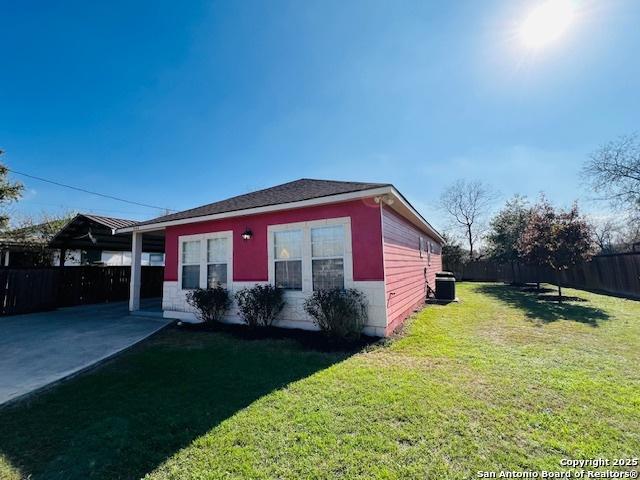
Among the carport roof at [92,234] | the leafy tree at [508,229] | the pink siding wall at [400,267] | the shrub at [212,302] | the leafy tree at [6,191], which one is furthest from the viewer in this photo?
the leafy tree at [508,229]

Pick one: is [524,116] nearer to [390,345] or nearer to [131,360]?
[390,345]

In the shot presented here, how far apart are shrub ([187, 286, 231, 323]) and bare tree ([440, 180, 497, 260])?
28548mm

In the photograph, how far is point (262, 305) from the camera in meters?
6.50

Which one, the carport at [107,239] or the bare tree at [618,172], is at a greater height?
the bare tree at [618,172]

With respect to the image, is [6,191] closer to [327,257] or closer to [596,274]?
[327,257]

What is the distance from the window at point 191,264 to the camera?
812 centimetres

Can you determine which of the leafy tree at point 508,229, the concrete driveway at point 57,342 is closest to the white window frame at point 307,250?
the concrete driveway at point 57,342

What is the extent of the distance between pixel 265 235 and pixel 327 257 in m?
1.77

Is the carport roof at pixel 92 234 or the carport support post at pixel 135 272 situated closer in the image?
the carport support post at pixel 135 272

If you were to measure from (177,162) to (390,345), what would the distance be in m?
15.3

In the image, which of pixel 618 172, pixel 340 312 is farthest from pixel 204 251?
pixel 618 172

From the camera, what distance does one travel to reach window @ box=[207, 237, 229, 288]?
7.66 m

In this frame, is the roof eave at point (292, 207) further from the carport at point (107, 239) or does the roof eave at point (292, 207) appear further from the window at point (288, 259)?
the carport at point (107, 239)

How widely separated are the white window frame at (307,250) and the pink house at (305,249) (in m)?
0.02
